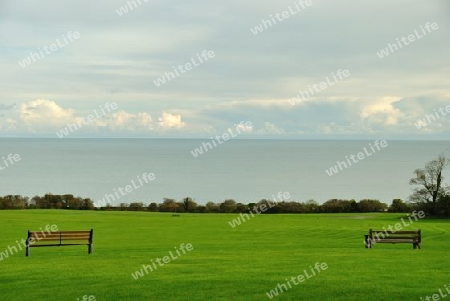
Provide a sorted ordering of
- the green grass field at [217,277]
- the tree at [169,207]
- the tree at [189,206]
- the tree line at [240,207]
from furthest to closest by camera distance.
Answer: the tree at [169,207] < the tree at [189,206] < the tree line at [240,207] < the green grass field at [217,277]

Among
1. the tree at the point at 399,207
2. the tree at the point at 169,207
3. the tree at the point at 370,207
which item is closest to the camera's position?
the tree at the point at 399,207

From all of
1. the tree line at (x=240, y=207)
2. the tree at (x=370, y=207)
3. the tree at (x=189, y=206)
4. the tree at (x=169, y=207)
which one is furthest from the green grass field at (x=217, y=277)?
the tree at (x=370, y=207)

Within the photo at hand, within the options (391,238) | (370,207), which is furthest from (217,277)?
(370,207)

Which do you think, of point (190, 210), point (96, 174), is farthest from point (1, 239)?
point (96, 174)

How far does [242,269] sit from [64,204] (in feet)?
212

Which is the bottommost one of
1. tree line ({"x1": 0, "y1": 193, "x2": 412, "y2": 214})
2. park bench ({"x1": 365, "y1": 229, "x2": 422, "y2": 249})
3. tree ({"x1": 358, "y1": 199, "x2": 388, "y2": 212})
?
park bench ({"x1": 365, "y1": 229, "x2": 422, "y2": 249})

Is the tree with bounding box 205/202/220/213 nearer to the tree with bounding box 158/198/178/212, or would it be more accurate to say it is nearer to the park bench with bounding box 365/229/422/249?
the tree with bounding box 158/198/178/212

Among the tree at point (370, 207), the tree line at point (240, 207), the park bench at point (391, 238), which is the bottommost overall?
the park bench at point (391, 238)

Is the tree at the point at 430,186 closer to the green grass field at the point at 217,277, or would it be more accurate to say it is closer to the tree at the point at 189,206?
the tree at the point at 189,206

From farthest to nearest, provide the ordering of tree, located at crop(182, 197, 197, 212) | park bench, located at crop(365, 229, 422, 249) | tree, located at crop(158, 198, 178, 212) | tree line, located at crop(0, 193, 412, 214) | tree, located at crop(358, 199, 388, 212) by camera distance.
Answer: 1. tree, located at crop(158, 198, 178, 212)
2. tree, located at crop(182, 197, 197, 212)
3. tree, located at crop(358, 199, 388, 212)
4. tree line, located at crop(0, 193, 412, 214)
5. park bench, located at crop(365, 229, 422, 249)

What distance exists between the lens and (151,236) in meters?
37.6

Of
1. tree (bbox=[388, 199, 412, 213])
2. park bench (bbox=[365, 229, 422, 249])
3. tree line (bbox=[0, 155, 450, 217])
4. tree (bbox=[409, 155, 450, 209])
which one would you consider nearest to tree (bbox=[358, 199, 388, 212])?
tree line (bbox=[0, 155, 450, 217])

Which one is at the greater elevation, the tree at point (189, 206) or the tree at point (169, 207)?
the tree at point (169, 207)

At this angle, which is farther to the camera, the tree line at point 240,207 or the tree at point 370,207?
the tree at point 370,207
